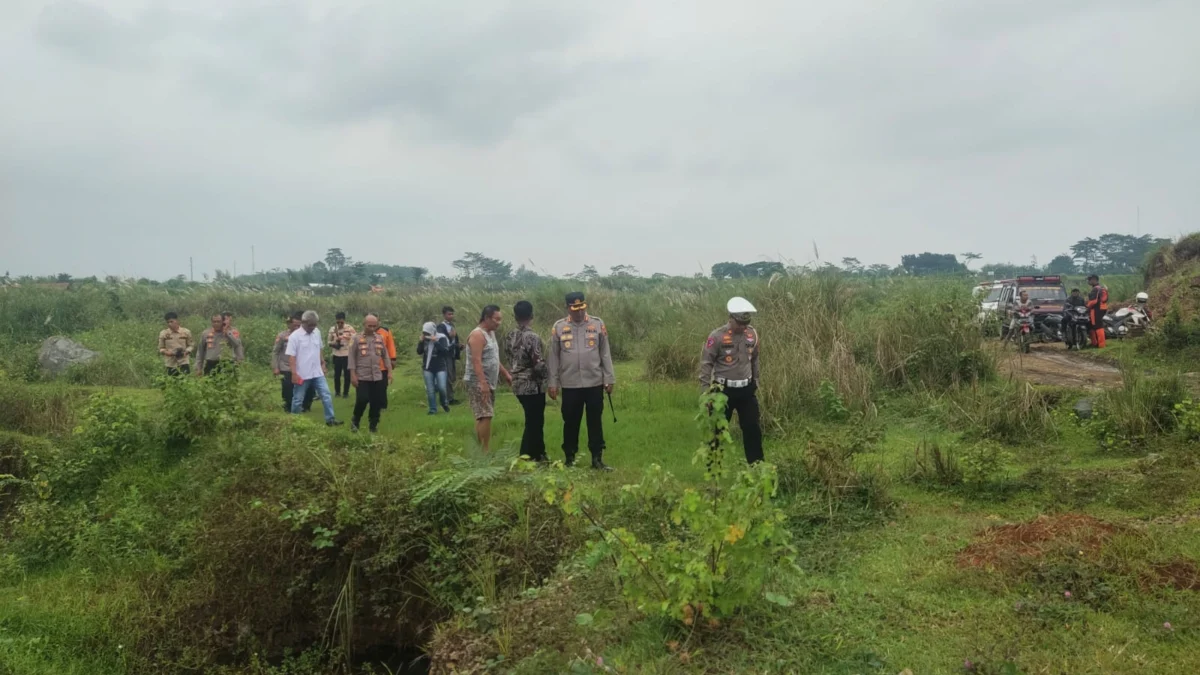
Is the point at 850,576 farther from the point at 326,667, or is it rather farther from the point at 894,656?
the point at 326,667

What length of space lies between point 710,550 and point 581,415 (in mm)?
3518

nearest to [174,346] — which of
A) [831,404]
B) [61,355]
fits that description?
[61,355]

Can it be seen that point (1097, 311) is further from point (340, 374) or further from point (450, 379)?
point (340, 374)

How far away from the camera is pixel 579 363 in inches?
282

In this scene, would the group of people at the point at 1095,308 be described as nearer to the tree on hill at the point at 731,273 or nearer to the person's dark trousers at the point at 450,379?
the tree on hill at the point at 731,273

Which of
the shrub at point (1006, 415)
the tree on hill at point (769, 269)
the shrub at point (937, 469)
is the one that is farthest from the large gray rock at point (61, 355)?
the shrub at point (1006, 415)

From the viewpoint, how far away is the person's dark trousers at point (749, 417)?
6879mm

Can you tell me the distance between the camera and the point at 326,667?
586cm

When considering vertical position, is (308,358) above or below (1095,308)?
below

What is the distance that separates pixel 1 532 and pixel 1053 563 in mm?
8689

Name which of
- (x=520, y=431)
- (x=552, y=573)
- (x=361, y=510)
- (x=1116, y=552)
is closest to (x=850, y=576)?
(x=1116, y=552)

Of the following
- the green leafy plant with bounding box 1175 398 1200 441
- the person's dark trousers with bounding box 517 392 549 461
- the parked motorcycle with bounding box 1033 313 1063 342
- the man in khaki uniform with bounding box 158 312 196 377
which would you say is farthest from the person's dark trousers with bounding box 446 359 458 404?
the parked motorcycle with bounding box 1033 313 1063 342

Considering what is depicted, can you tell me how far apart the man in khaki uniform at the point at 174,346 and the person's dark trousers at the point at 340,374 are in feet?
6.85

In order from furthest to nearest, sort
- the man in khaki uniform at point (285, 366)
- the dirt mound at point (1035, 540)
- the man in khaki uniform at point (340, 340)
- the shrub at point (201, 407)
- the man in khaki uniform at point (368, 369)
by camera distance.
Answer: the man in khaki uniform at point (340, 340) < the man in khaki uniform at point (285, 366) < the man in khaki uniform at point (368, 369) < the shrub at point (201, 407) < the dirt mound at point (1035, 540)
